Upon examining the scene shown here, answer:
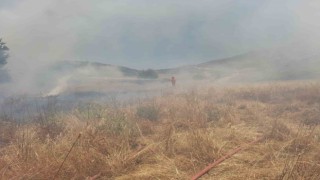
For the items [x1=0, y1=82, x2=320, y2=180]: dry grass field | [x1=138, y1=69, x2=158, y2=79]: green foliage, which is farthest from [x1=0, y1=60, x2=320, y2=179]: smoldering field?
[x1=138, y1=69, x2=158, y2=79]: green foliage

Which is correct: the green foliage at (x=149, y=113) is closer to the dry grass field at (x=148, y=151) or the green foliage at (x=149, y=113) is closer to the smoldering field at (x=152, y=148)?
the smoldering field at (x=152, y=148)

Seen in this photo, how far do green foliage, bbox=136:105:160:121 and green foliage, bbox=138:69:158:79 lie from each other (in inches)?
1329

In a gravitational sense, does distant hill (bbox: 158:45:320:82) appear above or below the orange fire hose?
above

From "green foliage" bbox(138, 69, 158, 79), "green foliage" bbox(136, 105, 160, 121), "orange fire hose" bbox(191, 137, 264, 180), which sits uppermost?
"green foliage" bbox(138, 69, 158, 79)

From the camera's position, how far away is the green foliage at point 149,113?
40.8 feet

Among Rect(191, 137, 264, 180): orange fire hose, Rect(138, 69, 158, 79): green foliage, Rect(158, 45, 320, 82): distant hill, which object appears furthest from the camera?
Rect(138, 69, 158, 79): green foliage

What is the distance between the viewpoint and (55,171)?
615cm

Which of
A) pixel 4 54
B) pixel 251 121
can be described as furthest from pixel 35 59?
pixel 251 121

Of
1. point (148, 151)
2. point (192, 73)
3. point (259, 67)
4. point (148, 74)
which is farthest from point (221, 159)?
point (259, 67)

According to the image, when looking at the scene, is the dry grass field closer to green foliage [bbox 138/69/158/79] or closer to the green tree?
the green tree

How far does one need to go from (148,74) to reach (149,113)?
36.2 meters

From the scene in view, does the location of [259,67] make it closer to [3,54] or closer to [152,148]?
[3,54]

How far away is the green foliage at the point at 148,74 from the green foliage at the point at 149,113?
1329 inches

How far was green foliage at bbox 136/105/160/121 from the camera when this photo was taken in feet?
40.8
